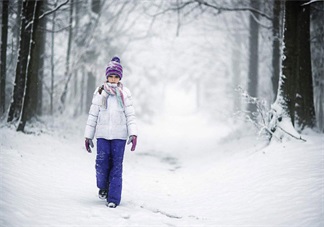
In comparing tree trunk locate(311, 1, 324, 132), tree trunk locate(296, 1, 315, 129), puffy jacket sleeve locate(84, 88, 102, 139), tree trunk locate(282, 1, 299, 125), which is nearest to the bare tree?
tree trunk locate(282, 1, 299, 125)

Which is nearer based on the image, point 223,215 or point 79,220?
point 79,220

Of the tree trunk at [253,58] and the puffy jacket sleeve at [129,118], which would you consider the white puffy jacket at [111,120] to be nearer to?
the puffy jacket sleeve at [129,118]

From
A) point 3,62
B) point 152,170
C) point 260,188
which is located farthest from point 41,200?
point 3,62

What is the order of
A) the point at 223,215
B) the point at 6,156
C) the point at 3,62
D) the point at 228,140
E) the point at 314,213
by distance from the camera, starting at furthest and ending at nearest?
the point at 228,140 → the point at 3,62 → the point at 6,156 → the point at 223,215 → the point at 314,213

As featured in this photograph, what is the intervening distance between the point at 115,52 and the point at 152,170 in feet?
33.6

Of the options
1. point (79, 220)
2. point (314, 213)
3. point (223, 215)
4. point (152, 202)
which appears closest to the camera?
point (79, 220)

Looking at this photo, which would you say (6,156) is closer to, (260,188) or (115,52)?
(260,188)

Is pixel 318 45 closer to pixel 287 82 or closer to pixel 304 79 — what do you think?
pixel 304 79

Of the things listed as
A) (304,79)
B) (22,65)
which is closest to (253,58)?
(304,79)

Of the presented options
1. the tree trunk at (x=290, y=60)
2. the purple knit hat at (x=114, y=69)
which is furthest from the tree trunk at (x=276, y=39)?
the purple knit hat at (x=114, y=69)

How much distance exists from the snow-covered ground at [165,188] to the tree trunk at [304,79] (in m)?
1.96

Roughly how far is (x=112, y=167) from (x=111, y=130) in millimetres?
600

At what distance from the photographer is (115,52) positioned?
17.9 metres

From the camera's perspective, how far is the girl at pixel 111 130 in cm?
493
